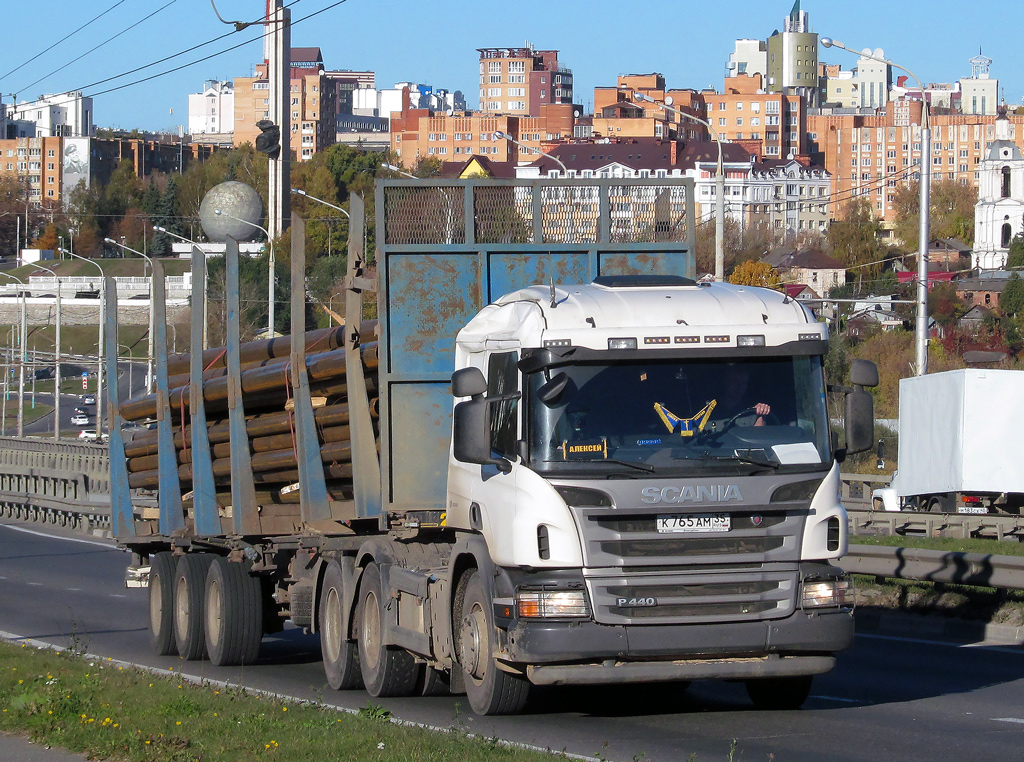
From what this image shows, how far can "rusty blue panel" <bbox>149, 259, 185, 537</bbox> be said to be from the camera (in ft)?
51.0

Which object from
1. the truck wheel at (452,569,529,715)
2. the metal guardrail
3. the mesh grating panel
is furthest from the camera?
the metal guardrail

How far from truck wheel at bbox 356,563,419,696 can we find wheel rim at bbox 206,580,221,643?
3.08 m

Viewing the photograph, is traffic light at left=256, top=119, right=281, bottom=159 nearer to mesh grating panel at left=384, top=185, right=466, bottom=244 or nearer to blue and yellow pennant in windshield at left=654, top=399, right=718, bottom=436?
mesh grating panel at left=384, top=185, right=466, bottom=244

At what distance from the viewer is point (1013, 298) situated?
10288 cm

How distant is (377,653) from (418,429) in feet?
5.41

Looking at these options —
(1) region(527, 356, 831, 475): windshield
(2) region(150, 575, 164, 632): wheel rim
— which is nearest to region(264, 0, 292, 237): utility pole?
(2) region(150, 575, 164, 632): wheel rim

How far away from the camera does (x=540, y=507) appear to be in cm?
897

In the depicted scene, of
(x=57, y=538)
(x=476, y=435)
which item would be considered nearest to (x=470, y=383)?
(x=476, y=435)

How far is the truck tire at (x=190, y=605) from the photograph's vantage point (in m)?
14.7

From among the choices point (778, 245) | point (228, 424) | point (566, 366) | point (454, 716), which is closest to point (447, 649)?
point (454, 716)

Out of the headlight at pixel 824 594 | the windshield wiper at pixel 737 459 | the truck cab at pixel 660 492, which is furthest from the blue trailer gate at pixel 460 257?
the headlight at pixel 824 594

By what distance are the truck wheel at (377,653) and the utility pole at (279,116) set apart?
8605 centimetres

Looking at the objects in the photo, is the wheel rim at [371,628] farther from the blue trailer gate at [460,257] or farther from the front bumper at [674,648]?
the front bumper at [674,648]

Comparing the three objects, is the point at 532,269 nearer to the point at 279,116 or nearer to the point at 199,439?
the point at 199,439
